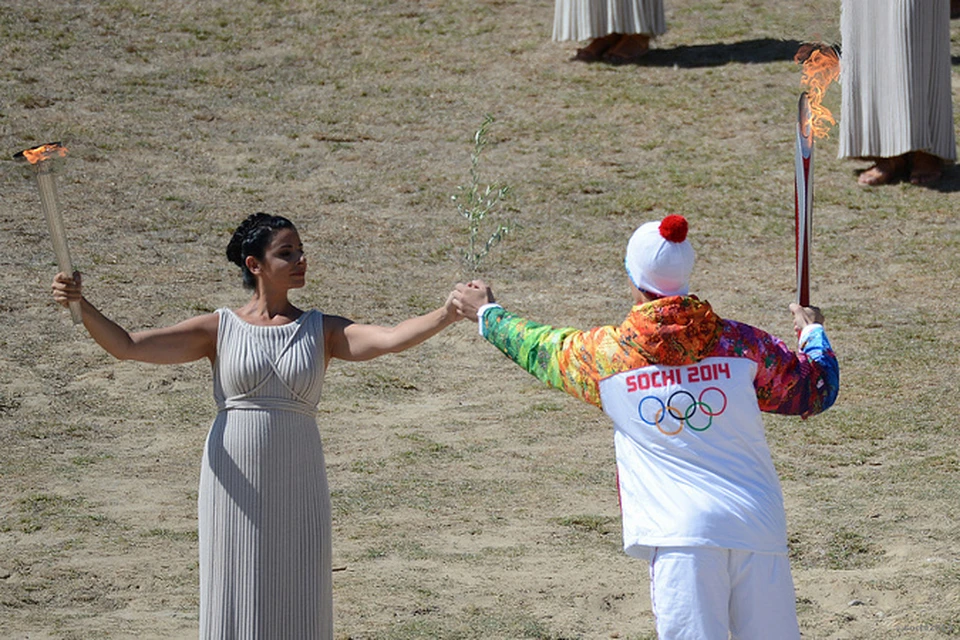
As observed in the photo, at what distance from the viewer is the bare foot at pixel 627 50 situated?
16.1 m

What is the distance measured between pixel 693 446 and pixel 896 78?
980 cm

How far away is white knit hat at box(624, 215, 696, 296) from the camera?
151 inches

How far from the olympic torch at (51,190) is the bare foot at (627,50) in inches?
481

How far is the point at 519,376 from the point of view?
9938 millimetres

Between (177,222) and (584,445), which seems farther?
(177,222)

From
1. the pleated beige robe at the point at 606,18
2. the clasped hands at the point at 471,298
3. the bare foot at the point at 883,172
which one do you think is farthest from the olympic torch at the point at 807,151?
the pleated beige robe at the point at 606,18

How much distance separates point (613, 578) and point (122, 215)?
25.3 feet

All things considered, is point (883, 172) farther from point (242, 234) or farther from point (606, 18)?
point (242, 234)

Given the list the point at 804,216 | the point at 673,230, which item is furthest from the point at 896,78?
the point at 673,230

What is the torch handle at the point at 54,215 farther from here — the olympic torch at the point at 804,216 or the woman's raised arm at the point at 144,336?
the olympic torch at the point at 804,216

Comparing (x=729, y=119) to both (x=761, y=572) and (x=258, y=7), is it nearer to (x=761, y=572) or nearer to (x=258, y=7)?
(x=258, y=7)

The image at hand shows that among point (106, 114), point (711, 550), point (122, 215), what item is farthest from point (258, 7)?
point (711, 550)

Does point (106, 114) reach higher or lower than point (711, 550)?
higher

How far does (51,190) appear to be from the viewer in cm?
464
